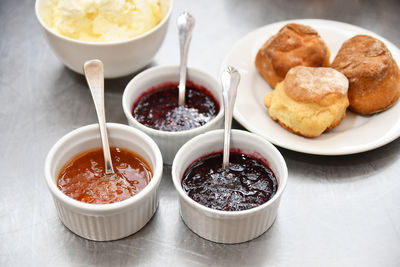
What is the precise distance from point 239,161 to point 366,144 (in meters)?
0.50

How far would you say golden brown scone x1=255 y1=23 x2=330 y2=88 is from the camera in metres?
2.06

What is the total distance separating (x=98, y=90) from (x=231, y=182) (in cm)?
55

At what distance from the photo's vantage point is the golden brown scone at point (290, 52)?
2.06 meters

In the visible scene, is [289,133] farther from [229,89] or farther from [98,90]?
[98,90]

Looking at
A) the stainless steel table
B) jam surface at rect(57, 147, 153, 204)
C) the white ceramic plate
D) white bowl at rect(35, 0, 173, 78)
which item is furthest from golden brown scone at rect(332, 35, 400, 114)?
jam surface at rect(57, 147, 153, 204)

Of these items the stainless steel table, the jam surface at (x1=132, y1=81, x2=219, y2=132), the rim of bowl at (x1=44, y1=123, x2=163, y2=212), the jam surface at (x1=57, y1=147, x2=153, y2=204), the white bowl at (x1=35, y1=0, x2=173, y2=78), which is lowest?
the stainless steel table

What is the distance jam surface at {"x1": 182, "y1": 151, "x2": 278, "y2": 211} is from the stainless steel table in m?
0.16

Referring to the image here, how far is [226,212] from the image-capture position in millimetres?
1459

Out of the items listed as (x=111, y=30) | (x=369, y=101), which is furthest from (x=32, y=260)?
(x=369, y=101)

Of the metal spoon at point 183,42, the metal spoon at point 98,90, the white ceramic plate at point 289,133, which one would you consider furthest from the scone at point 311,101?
the metal spoon at point 98,90

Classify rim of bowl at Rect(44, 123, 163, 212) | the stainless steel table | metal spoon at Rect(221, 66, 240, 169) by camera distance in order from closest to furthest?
rim of bowl at Rect(44, 123, 163, 212) → the stainless steel table → metal spoon at Rect(221, 66, 240, 169)

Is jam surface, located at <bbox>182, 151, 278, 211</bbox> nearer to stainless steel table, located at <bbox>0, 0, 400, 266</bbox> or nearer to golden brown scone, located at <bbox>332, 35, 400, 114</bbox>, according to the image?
stainless steel table, located at <bbox>0, 0, 400, 266</bbox>

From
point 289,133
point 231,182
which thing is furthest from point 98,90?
point 289,133

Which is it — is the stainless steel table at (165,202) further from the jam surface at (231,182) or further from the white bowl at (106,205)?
the jam surface at (231,182)
